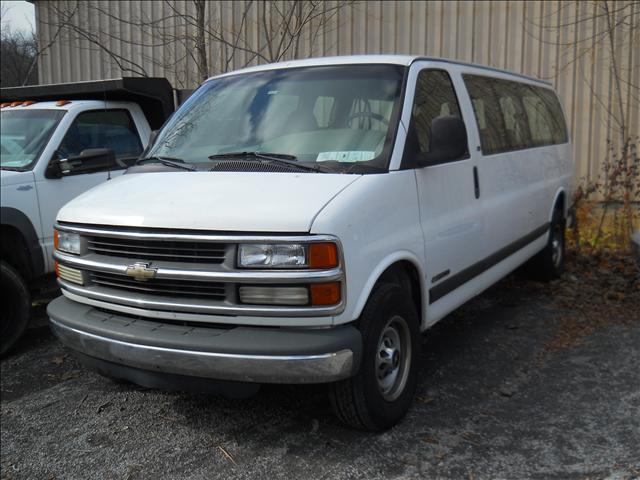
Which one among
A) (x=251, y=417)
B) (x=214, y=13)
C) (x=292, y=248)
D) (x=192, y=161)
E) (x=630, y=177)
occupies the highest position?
(x=214, y=13)

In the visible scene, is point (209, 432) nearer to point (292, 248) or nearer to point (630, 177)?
point (292, 248)

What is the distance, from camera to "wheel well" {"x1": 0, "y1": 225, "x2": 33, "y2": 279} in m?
5.46

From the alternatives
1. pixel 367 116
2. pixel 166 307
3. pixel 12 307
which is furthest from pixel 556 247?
pixel 12 307

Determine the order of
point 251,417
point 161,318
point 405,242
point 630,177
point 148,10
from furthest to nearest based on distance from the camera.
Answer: point 148,10 → point 630,177 → point 251,417 → point 405,242 → point 161,318

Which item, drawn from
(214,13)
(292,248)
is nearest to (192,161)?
(292,248)

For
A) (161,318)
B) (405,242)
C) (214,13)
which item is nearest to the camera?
(161,318)

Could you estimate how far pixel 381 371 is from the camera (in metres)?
3.77

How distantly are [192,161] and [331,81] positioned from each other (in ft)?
3.32

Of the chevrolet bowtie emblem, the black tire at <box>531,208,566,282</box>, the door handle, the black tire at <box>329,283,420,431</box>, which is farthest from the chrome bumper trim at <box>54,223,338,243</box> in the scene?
the black tire at <box>531,208,566,282</box>

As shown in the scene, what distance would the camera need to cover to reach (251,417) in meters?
4.08

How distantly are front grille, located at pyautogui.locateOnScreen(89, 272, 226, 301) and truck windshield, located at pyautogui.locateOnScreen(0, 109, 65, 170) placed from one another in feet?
8.26

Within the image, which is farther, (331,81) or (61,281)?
(331,81)

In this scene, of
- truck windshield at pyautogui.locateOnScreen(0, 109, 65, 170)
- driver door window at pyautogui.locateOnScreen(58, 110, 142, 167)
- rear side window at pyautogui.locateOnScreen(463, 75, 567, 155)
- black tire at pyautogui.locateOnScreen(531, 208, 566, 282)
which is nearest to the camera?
rear side window at pyautogui.locateOnScreen(463, 75, 567, 155)

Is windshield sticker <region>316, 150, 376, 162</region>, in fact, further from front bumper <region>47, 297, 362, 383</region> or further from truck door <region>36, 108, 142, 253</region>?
truck door <region>36, 108, 142, 253</region>
